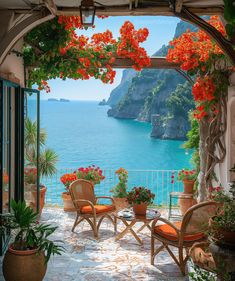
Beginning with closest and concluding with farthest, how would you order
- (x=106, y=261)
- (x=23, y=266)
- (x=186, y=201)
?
(x=23, y=266), (x=106, y=261), (x=186, y=201)

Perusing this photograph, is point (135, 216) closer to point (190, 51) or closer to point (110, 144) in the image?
point (190, 51)

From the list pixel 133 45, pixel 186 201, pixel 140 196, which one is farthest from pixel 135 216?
pixel 133 45

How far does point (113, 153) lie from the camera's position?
2734 cm

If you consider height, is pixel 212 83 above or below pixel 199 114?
above

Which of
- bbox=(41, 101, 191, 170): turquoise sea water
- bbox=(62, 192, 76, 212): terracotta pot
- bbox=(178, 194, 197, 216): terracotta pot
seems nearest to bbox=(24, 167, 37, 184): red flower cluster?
bbox=(62, 192, 76, 212): terracotta pot

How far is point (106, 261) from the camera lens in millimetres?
4898

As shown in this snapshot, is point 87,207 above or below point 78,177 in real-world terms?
below

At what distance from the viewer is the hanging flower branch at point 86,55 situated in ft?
20.7

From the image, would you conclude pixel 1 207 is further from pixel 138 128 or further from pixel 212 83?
pixel 138 128

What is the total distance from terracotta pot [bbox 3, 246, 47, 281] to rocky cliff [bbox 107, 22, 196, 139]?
16137 millimetres

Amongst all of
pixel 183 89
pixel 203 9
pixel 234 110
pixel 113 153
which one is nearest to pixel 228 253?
pixel 203 9

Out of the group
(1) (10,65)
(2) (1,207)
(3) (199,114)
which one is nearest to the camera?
(2) (1,207)

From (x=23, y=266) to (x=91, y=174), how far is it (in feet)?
12.8

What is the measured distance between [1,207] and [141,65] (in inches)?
132
